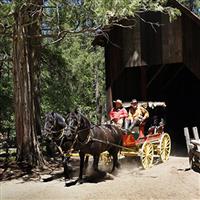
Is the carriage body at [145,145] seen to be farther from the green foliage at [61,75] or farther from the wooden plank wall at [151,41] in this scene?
the green foliage at [61,75]

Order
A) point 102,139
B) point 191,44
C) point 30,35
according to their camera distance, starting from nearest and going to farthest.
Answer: point 102,139
point 30,35
point 191,44

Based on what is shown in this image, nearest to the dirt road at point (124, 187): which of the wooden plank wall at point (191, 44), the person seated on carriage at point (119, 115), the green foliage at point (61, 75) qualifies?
the person seated on carriage at point (119, 115)

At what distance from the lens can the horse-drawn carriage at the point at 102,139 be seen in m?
10.5

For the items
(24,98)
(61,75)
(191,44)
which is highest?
(191,44)

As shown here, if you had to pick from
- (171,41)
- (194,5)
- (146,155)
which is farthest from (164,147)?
(194,5)

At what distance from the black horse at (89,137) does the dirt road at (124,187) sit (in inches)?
28.0

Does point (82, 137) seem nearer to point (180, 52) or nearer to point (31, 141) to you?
point (31, 141)

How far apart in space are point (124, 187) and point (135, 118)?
350cm

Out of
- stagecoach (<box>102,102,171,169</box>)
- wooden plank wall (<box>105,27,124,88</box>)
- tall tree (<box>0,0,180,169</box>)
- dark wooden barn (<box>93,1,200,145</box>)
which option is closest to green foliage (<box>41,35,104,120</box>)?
wooden plank wall (<box>105,27,124,88</box>)

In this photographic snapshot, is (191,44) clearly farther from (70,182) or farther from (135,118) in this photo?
(70,182)

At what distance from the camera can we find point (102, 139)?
11359mm

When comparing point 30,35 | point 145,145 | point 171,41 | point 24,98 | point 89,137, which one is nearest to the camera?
point 89,137

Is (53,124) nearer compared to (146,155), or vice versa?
(53,124)

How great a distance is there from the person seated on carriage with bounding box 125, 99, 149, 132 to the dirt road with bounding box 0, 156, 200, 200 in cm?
129
